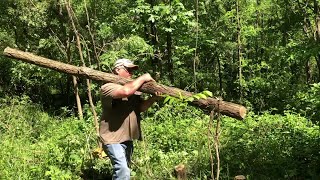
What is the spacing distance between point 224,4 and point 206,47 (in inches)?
85.1

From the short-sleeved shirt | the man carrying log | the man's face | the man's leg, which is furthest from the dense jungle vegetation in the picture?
the man's face

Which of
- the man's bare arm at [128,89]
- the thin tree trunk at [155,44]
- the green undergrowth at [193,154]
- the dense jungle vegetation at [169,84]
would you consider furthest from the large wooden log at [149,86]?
the thin tree trunk at [155,44]

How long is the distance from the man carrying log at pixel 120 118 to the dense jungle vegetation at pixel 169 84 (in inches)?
36.3

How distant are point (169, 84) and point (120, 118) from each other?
33.5 ft

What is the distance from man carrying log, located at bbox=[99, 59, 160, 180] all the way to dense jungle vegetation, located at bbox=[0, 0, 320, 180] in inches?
36.3

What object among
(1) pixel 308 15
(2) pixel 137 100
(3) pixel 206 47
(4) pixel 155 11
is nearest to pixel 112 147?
(2) pixel 137 100

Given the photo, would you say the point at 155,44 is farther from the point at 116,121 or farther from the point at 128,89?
the point at 128,89

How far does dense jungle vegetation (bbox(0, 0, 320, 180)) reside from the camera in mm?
6820

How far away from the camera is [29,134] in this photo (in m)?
11.1

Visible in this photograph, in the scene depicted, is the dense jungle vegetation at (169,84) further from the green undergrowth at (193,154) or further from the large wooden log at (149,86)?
the large wooden log at (149,86)

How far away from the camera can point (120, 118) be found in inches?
205

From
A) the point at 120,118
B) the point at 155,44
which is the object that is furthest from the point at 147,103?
the point at 155,44

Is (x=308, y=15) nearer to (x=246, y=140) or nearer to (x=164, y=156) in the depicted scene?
(x=246, y=140)

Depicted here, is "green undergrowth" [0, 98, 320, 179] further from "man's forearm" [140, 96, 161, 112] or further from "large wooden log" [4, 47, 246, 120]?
"large wooden log" [4, 47, 246, 120]
